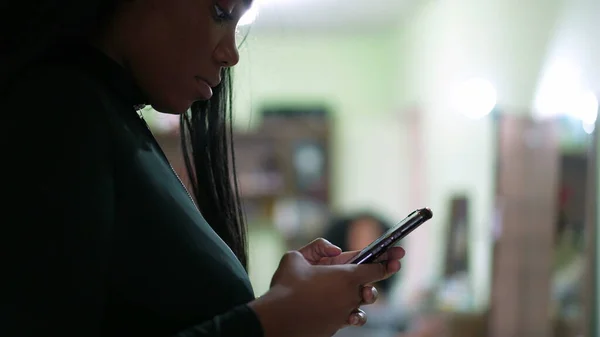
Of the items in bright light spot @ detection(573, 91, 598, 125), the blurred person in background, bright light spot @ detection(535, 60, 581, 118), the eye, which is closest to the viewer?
the eye

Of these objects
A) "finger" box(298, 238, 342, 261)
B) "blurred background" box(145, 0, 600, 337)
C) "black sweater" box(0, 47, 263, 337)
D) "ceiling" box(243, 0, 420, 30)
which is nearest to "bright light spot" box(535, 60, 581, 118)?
"blurred background" box(145, 0, 600, 337)

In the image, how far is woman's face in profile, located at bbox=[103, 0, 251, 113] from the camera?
44 centimetres

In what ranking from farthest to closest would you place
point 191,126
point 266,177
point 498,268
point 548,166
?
1. point 266,177
2. point 498,268
3. point 548,166
4. point 191,126

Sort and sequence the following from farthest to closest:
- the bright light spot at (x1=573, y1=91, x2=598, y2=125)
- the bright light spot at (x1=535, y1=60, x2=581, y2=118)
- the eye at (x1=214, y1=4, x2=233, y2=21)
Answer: the bright light spot at (x1=535, y1=60, x2=581, y2=118) → the bright light spot at (x1=573, y1=91, x2=598, y2=125) → the eye at (x1=214, y1=4, x2=233, y2=21)

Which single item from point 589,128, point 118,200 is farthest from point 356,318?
point 589,128

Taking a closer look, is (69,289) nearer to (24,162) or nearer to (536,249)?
(24,162)

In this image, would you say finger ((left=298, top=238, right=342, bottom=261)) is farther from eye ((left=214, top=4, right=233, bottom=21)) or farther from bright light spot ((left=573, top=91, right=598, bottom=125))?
bright light spot ((left=573, top=91, right=598, bottom=125))

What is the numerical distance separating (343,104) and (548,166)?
7.70 feet

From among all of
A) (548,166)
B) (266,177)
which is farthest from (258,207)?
(548,166)

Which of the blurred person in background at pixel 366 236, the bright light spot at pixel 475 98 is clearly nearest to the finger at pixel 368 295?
the bright light spot at pixel 475 98

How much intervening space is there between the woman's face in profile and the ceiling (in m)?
2.63

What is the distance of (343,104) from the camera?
3.92m

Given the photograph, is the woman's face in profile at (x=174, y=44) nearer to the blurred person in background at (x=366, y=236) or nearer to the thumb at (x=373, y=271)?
the thumb at (x=373, y=271)

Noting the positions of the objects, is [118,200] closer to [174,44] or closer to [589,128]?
[174,44]
